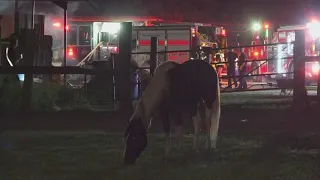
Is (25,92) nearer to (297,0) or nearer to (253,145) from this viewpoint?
(253,145)

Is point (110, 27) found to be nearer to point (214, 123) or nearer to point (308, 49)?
point (308, 49)

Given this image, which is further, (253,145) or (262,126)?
(262,126)

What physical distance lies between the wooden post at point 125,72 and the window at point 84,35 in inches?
461

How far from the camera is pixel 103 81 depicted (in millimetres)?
13539

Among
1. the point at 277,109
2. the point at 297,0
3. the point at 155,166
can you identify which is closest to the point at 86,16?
the point at 277,109

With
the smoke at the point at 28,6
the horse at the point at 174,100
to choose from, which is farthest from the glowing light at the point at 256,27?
the horse at the point at 174,100

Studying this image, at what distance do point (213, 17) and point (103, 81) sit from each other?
25.8 metres

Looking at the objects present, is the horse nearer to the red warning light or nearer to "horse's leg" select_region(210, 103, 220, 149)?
"horse's leg" select_region(210, 103, 220, 149)

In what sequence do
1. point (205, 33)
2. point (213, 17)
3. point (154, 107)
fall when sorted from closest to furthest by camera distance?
point (154, 107) < point (205, 33) < point (213, 17)

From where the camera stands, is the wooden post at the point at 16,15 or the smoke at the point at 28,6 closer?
the smoke at the point at 28,6

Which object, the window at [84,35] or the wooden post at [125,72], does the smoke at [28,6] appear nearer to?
the wooden post at [125,72]

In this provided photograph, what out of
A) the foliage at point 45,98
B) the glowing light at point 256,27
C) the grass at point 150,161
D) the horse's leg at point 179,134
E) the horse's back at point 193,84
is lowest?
the grass at point 150,161

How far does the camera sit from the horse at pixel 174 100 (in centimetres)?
678

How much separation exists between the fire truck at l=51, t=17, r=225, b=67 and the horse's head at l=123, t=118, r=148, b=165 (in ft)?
46.1
